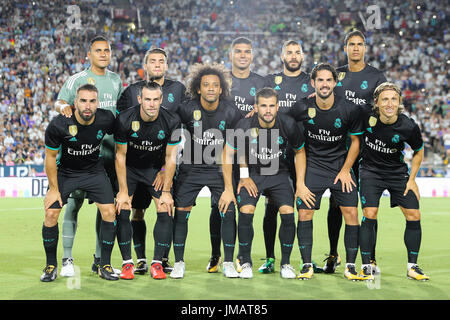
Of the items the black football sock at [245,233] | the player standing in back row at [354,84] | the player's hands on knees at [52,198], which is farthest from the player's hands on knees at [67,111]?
the player standing in back row at [354,84]

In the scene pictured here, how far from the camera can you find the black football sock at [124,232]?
6.58 meters

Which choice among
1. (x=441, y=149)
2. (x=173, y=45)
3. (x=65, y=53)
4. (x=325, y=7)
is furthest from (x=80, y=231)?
(x=325, y=7)

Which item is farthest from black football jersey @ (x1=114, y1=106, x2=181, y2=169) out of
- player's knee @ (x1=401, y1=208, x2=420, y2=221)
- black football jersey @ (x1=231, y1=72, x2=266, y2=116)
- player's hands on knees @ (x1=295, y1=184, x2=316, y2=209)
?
player's knee @ (x1=401, y1=208, x2=420, y2=221)

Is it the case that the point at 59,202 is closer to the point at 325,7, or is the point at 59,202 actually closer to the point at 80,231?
the point at 80,231

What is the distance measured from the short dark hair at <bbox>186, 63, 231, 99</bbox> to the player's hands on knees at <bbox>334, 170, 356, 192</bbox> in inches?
62.0

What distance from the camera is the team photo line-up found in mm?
6434

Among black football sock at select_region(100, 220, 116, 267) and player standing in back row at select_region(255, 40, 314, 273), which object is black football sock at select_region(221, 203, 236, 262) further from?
black football sock at select_region(100, 220, 116, 267)

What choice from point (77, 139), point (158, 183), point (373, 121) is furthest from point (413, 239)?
point (77, 139)

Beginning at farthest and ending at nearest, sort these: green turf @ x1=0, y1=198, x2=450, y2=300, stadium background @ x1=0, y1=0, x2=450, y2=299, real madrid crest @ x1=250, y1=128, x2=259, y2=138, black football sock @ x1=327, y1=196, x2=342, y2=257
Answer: stadium background @ x1=0, y1=0, x2=450, y2=299 → black football sock @ x1=327, y1=196, x2=342, y2=257 → real madrid crest @ x1=250, y1=128, x2=259, y2=138 → green turf @ x1=0, y1=198, x2=450, y2=300

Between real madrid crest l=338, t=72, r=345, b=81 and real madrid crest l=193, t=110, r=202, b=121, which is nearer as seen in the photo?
real madrid crest l=193, t=110, r=202, b=121

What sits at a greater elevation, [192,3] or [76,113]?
[192,3]

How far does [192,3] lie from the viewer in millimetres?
30766

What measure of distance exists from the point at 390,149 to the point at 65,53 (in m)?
21.5

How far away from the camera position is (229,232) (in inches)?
261
